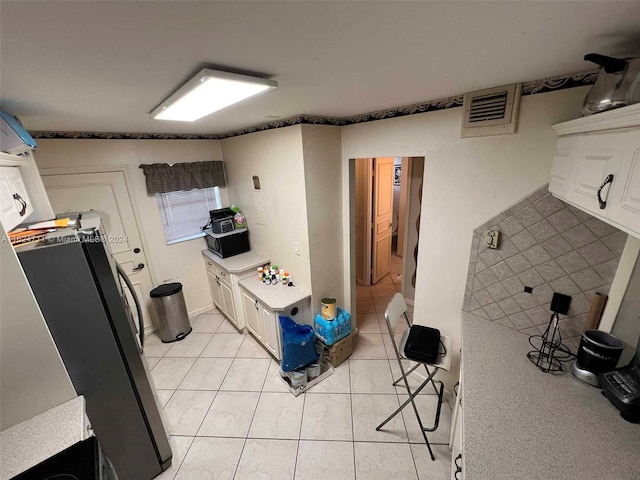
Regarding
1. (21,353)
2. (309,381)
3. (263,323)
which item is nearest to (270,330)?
(263,323)

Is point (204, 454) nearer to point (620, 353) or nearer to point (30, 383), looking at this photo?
point (30, 383)

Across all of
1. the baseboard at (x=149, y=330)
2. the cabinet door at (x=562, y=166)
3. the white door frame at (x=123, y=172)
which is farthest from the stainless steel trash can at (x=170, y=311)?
the cabinet door at (x=562, y=166)

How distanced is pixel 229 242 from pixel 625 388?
3.27 m

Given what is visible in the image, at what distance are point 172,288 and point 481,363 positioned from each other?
3.11m

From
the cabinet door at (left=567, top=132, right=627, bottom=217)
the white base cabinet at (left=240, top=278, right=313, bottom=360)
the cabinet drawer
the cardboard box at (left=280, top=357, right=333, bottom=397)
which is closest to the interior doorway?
the white base cabinet at (left=240, top=278, right=313, bottom=360)

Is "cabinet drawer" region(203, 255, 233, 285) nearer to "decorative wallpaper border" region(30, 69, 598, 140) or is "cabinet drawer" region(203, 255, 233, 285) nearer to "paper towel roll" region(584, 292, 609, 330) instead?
"decorative wallpaper border" region(30, 69, 598, 140)

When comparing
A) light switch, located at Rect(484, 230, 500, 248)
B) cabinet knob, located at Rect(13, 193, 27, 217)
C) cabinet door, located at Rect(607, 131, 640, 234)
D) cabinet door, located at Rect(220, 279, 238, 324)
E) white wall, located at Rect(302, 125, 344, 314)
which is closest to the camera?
cabinet door, located at Rect(607, 131, 640, 234)

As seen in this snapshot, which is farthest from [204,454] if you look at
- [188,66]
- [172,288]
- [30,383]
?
[188,66]

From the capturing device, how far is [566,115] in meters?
1.35

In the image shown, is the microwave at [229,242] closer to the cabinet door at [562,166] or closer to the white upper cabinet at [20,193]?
the white upper cabinet at [20,193]

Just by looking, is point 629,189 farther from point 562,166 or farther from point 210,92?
point 210,92

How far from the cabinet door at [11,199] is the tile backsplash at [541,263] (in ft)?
Answer: 8.37

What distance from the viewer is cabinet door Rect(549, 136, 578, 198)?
3.89 ft

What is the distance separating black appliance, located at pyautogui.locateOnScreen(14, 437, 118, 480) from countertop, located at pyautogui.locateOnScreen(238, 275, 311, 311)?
1516mm
